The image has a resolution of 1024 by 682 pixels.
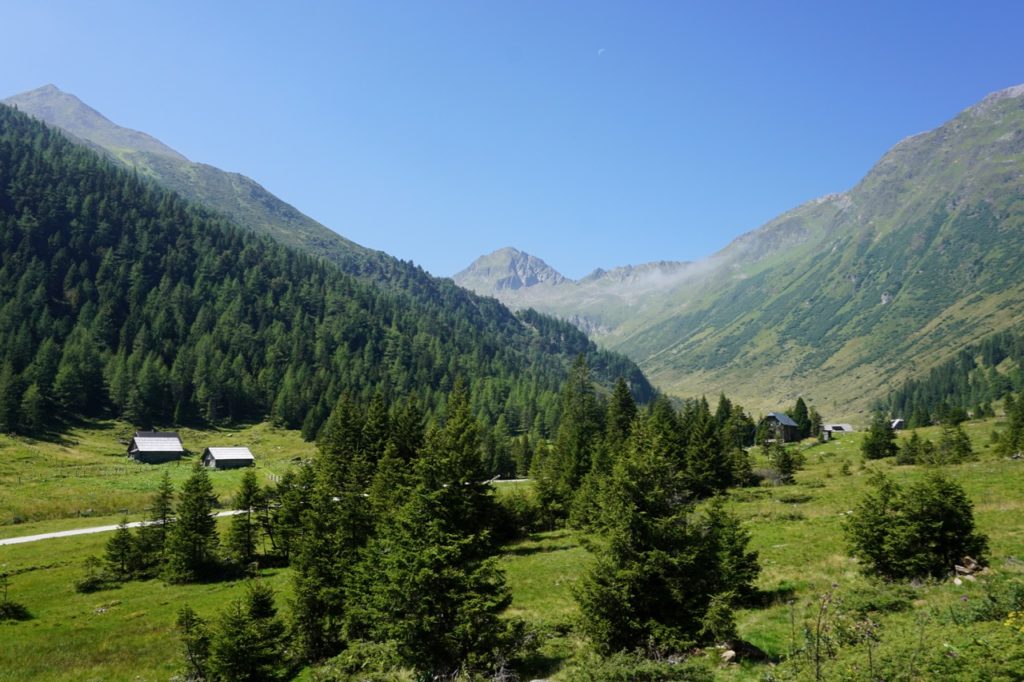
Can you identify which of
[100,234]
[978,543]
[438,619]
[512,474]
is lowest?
[512,474]

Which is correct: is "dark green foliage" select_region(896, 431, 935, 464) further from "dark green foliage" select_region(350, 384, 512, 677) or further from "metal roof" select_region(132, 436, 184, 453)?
"metal roof" select_region(132, 436, 184, 453)

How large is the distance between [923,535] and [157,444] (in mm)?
116350

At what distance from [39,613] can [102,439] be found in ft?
301

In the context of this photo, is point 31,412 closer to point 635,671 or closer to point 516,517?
point 516,517

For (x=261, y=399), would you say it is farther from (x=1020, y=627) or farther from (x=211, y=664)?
(x=1020, y=627)

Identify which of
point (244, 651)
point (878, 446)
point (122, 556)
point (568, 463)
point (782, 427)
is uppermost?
point (782, 427)

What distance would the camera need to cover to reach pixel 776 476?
61.5m

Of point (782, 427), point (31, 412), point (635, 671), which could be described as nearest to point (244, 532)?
point (635, 671)

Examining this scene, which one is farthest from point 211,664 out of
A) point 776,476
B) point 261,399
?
point 261,399

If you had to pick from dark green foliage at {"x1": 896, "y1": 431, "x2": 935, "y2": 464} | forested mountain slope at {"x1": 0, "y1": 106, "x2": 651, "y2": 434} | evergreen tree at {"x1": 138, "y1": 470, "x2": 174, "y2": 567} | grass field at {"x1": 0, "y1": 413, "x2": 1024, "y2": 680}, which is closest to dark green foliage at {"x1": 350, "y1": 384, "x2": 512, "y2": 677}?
grass field at {"x1": 0, "y1": 413, "x2": 1024, "y2": 680}

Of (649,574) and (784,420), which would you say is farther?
(784,420)

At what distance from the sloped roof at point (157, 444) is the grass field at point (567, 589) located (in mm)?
33234

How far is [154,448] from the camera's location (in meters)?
102

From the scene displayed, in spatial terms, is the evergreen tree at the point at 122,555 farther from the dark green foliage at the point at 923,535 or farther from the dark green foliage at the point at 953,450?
the dark green foliage at the point at 953,450
